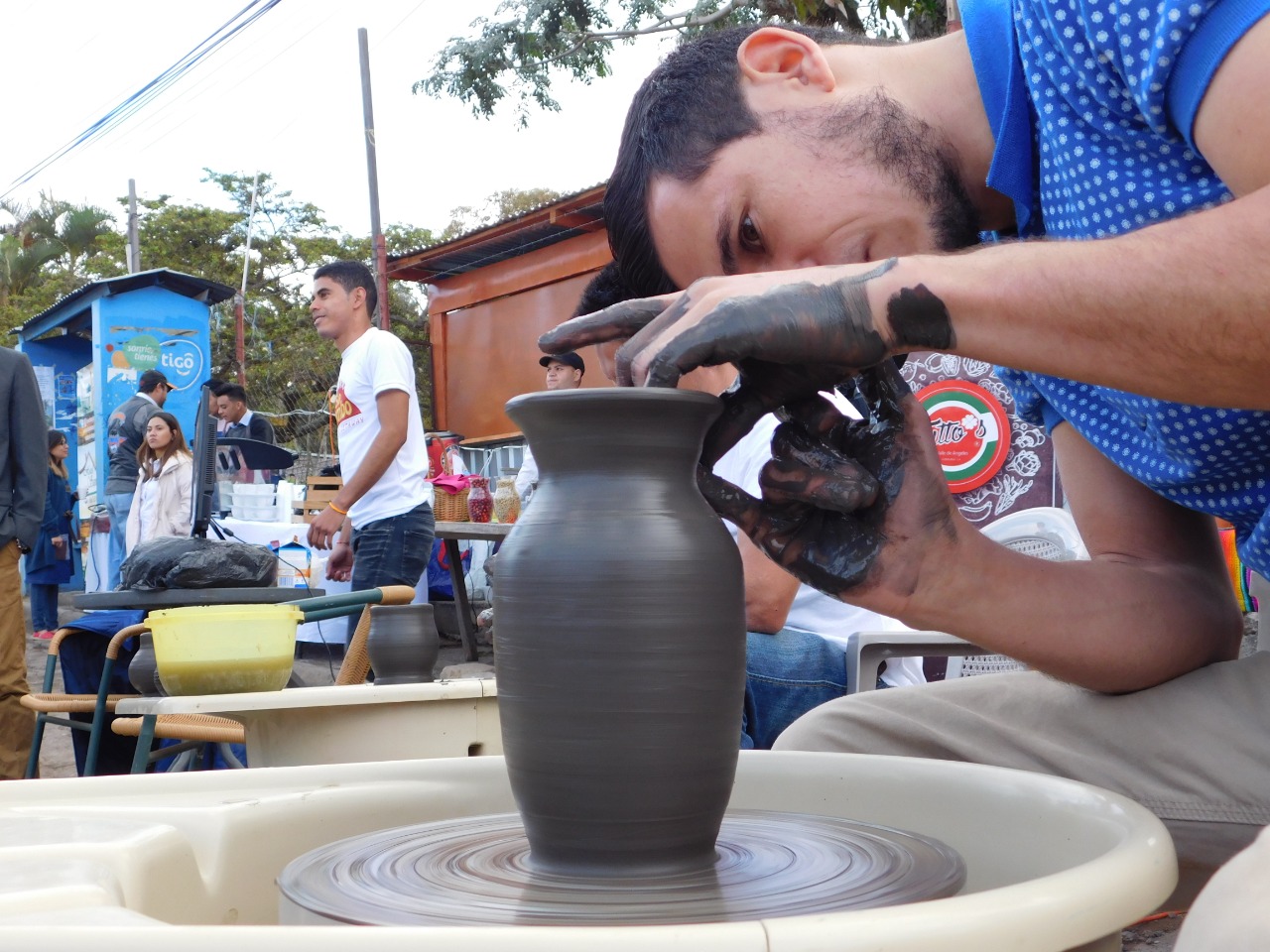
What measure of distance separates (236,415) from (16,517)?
4.60m

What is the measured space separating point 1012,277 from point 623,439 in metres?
0.35

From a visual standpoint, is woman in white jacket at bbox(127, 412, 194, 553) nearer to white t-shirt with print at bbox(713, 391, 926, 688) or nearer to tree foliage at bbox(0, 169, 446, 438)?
white t-shirt with print at bbox(713, 391, 926, 688)

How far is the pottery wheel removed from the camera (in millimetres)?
815

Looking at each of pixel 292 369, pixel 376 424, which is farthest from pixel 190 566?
pixel 292 369

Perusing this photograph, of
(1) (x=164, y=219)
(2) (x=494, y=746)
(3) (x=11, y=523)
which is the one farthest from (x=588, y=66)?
(1) (x=164, y=219)

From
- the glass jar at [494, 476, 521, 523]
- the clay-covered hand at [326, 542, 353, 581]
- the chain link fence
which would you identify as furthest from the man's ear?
the chain link fence

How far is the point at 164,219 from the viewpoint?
2327 cm

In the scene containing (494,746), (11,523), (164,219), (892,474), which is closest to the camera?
(892,474)

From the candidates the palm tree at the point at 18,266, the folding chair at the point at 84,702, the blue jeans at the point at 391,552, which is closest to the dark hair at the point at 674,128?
the folding chair at the point at 84,702

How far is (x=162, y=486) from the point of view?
677 centimetres

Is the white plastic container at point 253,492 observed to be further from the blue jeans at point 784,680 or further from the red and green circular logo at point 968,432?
the blue jeans at point 784,680

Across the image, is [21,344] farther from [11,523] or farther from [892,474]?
[892,474]

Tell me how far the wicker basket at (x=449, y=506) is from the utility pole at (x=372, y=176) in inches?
246

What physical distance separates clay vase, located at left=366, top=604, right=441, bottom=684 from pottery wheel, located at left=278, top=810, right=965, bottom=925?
5.22 feet
